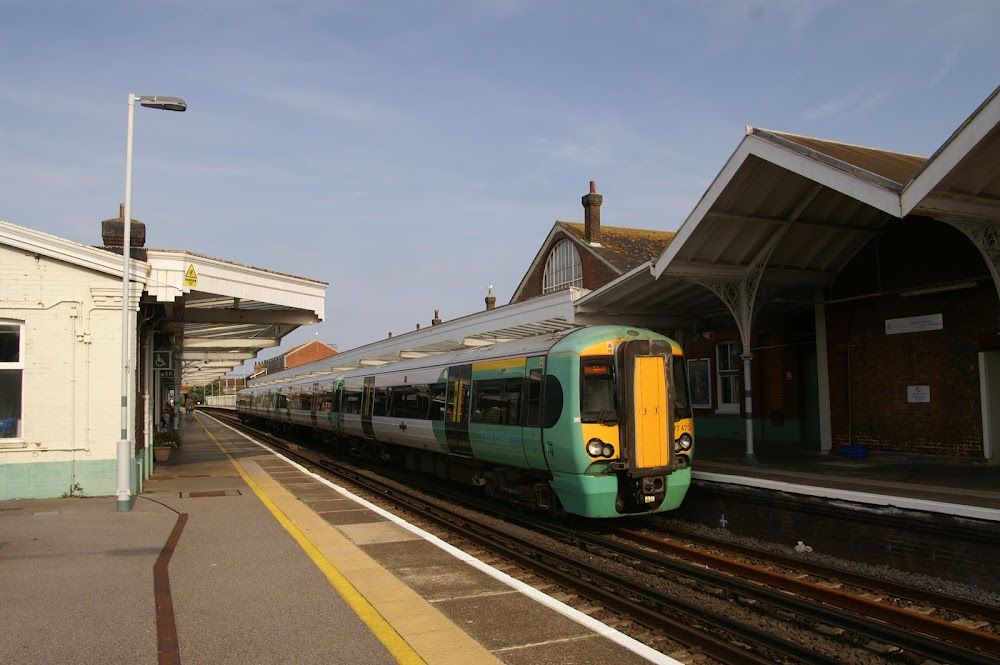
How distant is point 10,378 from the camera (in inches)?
458

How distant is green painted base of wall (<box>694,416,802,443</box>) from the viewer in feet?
56.7

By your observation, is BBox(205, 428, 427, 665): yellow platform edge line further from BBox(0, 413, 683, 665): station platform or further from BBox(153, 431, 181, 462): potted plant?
BBox(153, 431, 181, 462): potted plant

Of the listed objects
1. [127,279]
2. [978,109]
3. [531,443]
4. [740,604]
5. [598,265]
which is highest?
[598,265]

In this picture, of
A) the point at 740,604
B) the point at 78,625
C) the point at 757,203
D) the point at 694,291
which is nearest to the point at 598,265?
the point at 694,291

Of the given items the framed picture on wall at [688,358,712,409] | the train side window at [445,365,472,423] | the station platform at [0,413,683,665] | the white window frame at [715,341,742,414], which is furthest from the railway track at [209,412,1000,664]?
the framed picture on wall at [688,358,712,409]

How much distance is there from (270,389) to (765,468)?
98.1ft

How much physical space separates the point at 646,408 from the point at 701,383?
1135 centimetres

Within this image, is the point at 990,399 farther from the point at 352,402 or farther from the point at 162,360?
the point at 162,360

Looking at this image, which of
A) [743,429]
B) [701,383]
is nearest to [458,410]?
[743,429]

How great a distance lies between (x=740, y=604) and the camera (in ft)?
22.9

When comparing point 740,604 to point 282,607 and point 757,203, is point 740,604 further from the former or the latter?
point 757,203

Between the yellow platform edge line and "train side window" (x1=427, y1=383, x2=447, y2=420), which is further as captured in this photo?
"train side window" (x1=427, y1=383, x2=447, y2=420)

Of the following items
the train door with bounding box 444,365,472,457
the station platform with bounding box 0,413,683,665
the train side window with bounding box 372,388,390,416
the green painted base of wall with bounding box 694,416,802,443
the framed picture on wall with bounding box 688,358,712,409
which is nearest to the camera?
the station platform with bounding box 0,413,683,665

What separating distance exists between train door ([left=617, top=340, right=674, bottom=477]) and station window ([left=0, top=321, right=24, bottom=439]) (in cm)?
928
